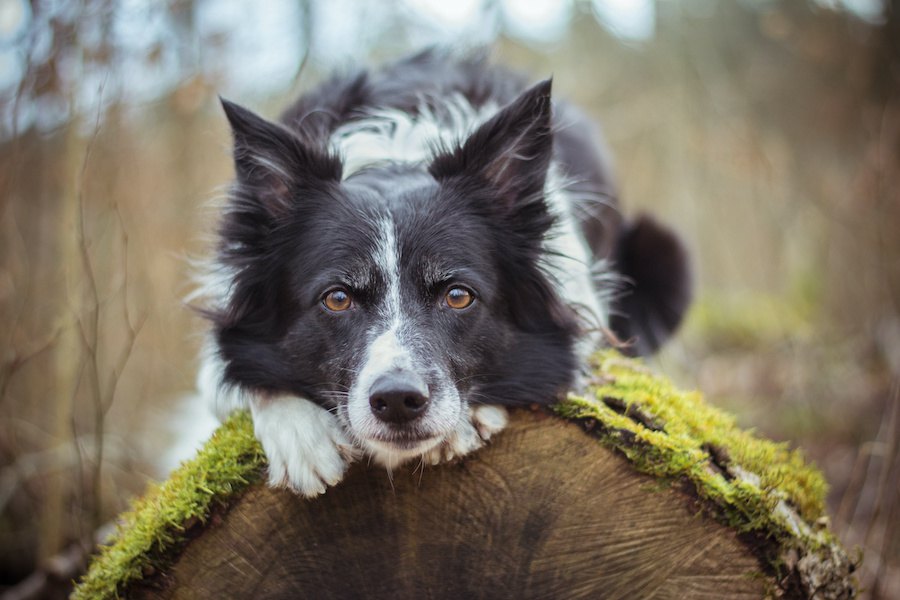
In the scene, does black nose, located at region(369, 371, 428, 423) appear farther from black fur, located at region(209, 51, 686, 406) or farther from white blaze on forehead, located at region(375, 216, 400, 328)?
white blaze on forehead, located at region(375, 216, 400, 328)

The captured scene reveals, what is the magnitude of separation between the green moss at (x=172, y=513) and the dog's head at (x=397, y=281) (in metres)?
0.45

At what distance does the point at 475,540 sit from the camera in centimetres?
261

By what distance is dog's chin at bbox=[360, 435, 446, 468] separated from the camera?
277 centimetres

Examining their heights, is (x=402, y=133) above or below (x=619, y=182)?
above

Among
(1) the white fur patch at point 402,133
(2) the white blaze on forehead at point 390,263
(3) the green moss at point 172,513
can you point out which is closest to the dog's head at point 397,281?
(2) the white blaze on forehead at point 390,263

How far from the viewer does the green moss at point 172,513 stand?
8.57 ft

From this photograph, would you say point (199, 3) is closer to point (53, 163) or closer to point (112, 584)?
point (53, 163)

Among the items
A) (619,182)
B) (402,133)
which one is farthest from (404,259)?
(619,182)

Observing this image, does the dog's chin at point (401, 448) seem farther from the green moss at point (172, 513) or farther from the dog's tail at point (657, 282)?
the dog's tail at point (657, 282)

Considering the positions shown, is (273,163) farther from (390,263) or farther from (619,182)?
(619,182)

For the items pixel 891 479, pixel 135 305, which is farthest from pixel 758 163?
pixel 135 305

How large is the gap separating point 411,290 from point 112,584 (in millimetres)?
1580

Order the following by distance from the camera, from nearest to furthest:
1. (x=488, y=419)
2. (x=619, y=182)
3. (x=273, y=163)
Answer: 1. (x=488, y=419)
2. (x=273, y=163)
3. (x=619, y=182)

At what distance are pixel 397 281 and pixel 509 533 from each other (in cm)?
115
